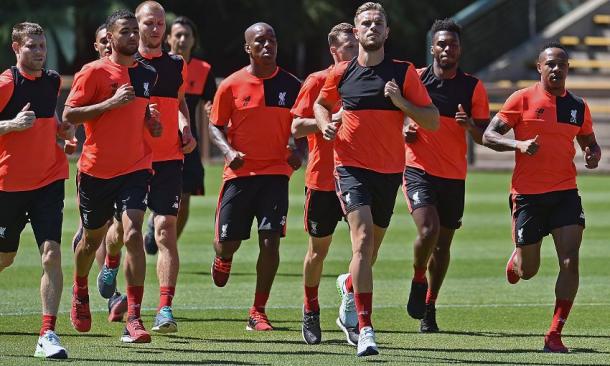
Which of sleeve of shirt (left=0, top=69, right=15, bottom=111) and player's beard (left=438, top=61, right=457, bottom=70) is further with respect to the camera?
player's beard (left=438, top=61, right=457, bottom=70)

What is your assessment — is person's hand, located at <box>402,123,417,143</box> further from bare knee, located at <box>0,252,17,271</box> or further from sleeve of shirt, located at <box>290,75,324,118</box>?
bare knee, located at <box>0,252,17,271</box>

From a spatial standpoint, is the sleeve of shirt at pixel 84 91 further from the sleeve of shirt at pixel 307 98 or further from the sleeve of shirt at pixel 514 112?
the sleeve of shirt at pixel 514 112

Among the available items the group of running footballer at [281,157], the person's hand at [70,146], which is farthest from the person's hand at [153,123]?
the person's hand at [70,146]

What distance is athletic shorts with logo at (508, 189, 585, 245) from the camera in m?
10.5

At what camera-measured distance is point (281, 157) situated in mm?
11570

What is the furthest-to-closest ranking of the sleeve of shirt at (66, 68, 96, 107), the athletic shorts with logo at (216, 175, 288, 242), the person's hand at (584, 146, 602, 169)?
the athletic shorts with logo at (216, 175, 288, 242)
the person's hand at (584, 146, 602, 169)
the sleeve of shirt at (66, 68, 96, 107)

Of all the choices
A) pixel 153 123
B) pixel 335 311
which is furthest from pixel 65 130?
pixel 335 311

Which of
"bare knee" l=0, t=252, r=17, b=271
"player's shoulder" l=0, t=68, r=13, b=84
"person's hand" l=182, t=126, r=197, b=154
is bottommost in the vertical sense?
"bare knee" l=0, t=252, r=17, b=271

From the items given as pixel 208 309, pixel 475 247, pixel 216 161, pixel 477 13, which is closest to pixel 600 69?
pixel 477 13

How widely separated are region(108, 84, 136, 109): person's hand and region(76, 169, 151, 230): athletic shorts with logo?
0.62 m

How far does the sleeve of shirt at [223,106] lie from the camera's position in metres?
11.6

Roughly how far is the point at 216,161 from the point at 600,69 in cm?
911

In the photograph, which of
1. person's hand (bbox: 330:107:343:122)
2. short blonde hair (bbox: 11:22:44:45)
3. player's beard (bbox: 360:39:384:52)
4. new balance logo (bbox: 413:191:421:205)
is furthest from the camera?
new balance logo (bbox: 413:191:421:205)

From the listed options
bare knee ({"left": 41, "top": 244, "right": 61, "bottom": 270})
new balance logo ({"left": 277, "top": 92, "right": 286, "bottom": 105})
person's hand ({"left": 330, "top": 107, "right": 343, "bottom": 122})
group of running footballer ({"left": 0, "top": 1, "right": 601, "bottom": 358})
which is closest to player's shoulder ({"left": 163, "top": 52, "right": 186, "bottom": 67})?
group of running footballer ({"left": 0, "top": 1, "right": 601, "bottom": 358})
